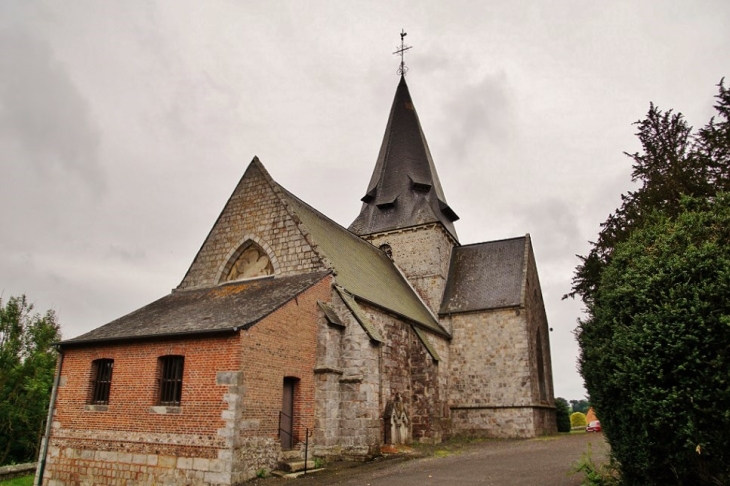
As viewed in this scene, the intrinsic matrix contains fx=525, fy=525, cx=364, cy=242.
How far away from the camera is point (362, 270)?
66.2 ft

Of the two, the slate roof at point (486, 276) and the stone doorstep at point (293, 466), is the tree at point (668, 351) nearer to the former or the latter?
the stone doorstep at point (293, 466)

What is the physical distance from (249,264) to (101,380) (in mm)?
5681

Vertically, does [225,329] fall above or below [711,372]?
above

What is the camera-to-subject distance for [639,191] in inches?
557

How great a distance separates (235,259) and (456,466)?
31.6ft

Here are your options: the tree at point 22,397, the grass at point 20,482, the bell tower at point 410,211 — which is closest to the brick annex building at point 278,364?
the bell tower at point 410,211

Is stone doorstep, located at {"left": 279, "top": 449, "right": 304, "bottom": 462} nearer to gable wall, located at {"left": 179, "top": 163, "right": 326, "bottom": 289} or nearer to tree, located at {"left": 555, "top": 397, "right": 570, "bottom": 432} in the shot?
gable wall, located at {"left": 179, "top": 163, "right": 326, "bottom": 289}

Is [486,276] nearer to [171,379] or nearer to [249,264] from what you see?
[249,264]

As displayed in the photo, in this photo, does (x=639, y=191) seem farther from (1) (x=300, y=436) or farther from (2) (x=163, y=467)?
(2) (x=163, y=467)

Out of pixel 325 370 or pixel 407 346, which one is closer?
pixel 325 370

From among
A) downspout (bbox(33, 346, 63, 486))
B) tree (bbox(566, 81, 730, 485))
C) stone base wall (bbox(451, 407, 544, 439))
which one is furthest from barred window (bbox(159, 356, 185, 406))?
stone base wall (bbox(451, 407, 544, 439))

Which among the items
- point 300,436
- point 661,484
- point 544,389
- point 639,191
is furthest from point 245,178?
point 544,389

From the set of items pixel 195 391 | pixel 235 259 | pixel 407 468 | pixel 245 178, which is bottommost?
pixel 407 468

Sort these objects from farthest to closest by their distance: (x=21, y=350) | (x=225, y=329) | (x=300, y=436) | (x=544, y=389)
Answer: (x=21, y=350), (x=544, y=389), (x=300, y=436), (x=225, y=329)
